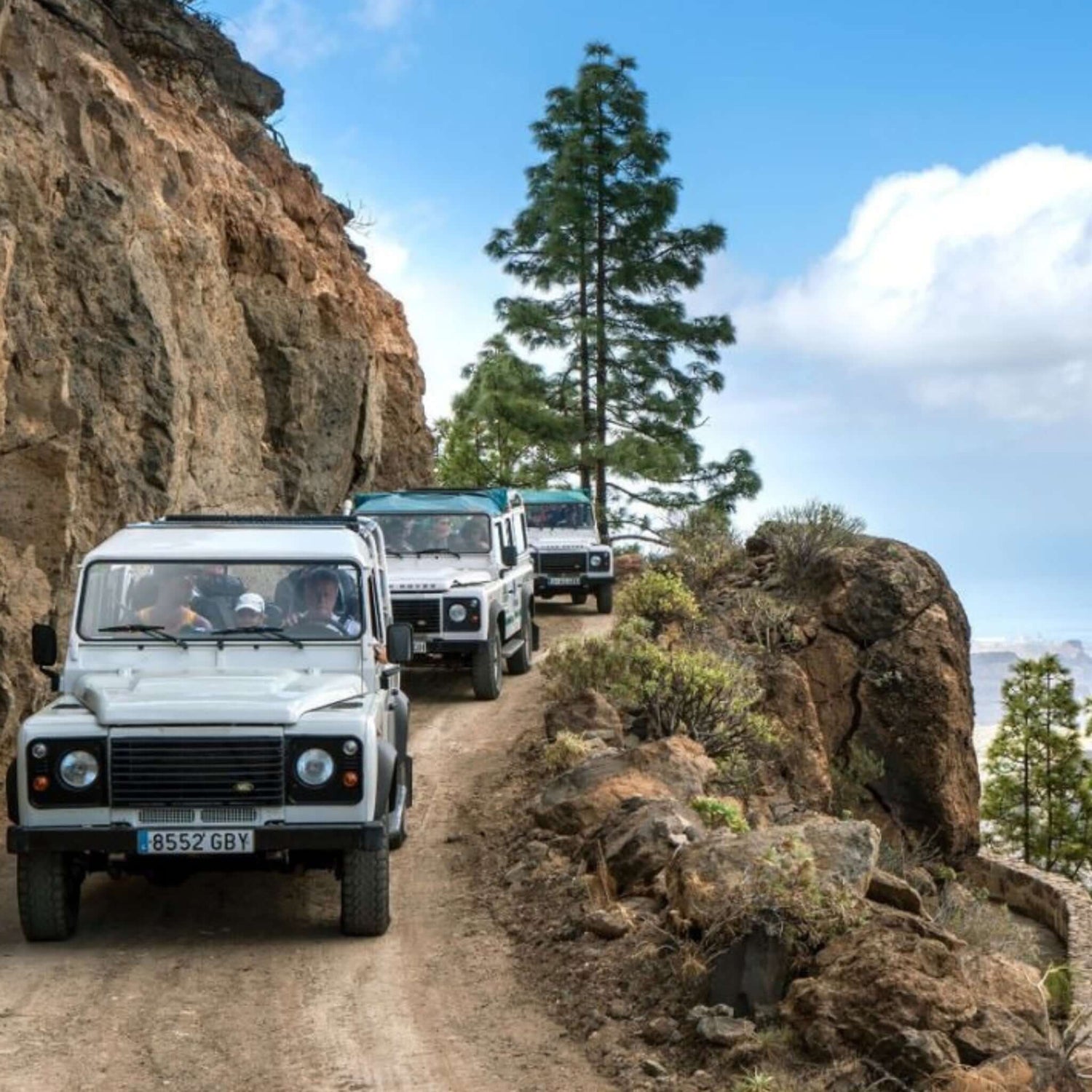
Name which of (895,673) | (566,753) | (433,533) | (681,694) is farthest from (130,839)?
(895,673)

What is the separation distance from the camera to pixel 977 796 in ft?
81.7

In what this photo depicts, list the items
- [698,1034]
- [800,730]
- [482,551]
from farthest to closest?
[800,730]
[482,551]
[698,1034]

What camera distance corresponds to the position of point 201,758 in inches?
301

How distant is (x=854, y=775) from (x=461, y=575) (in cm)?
858

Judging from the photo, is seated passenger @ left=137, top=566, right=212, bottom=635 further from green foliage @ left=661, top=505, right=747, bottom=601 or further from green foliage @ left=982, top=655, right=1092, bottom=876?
green foliage @ left=982, top=655, right=1092, bottom=876

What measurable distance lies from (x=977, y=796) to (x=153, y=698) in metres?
19.6

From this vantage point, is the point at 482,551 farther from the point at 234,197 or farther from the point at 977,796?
the point at 977,796

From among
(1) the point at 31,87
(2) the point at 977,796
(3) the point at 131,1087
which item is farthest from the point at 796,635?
(3) the point at 131,1087

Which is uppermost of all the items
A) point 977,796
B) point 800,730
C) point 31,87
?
point 31,87

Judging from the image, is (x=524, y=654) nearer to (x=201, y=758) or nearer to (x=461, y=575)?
(x=461, y=575)

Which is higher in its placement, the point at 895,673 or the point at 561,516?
the point at 561,516

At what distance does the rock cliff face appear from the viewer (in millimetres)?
13086

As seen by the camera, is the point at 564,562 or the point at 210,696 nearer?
the point at 210,696

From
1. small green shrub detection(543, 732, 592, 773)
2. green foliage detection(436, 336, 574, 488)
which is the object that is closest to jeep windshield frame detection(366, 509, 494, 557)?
small green shrub detection(543, 732, 592, 773)
